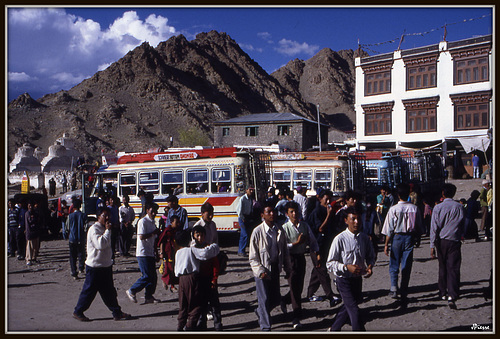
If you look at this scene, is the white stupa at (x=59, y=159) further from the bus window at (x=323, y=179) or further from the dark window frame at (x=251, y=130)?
the bus window at (x=323, y=179)

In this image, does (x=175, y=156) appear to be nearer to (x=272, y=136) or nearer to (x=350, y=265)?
(x=350, y=265)

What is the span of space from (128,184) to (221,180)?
3.67 m

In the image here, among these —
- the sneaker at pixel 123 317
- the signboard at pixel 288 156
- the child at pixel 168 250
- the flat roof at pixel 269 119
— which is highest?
the flat roof at pixel 269 119

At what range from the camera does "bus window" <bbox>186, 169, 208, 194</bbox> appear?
14.5m

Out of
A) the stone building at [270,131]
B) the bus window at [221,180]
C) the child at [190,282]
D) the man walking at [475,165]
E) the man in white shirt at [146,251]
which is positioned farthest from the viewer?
the stone building at [270,131]

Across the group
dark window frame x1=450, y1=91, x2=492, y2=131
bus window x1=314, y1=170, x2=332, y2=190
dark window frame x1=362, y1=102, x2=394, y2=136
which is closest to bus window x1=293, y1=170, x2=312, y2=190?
bus window x1=314, y1=170, x2=332, y2=190

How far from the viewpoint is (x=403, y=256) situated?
24.7 feet

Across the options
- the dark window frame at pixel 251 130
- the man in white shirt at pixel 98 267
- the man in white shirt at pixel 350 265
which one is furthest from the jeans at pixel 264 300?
the dark window frame at pixel 251 130

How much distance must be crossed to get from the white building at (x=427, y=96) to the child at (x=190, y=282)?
2828cm

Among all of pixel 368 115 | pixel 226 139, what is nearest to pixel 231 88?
pixel 226 139

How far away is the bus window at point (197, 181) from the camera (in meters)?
14.5

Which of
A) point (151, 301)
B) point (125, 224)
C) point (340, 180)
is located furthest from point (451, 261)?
point (340, 180)

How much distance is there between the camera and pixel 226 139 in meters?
57.4

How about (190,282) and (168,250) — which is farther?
(168,250)
